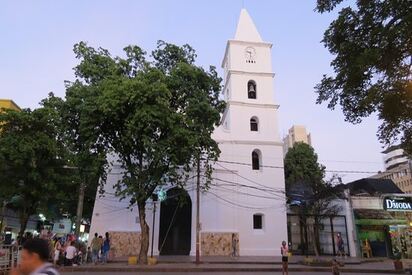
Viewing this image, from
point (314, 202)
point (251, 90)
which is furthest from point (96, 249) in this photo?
point (251, 90)

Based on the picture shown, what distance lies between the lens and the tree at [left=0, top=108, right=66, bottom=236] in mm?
23547

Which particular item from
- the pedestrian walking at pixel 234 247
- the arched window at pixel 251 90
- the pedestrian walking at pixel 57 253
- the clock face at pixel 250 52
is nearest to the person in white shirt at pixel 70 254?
the pedestrian walking at pixel 57 253

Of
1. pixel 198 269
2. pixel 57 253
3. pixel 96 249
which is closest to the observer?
pixel 198 269

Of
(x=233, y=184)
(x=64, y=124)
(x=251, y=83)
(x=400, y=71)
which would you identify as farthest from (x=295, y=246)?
(x=400, y=71)

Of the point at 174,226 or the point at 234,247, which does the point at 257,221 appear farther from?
the point at 174,226

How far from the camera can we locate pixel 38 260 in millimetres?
4047

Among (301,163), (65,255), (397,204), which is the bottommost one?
(65,255)

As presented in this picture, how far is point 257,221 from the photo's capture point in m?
30.5

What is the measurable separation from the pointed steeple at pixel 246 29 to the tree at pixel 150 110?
40.4 ft

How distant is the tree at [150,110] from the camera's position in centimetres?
2034

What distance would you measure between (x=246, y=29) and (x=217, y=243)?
19.4 meters

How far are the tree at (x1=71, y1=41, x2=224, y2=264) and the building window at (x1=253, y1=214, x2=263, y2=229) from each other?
9.71 metres

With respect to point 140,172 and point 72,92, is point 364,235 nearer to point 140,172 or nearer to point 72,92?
point 140,172

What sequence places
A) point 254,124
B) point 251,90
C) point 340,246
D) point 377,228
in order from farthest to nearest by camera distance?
point 251,90
point 254,124
point 377,228
point 340,246
